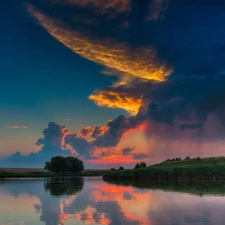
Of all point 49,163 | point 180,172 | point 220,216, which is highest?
point 49,163

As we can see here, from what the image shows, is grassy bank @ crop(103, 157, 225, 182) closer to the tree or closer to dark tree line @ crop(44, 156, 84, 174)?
dark tree line @ crop(44, 156, 84, 174)

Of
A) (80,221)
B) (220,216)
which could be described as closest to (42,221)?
(80,221)

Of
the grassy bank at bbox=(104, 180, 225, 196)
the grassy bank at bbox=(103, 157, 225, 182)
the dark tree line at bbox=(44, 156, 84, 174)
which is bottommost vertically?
the grassy bank at bbox=(104, 180, 225, 196)

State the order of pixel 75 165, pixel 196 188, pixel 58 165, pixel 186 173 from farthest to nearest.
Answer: pixel 75 165 < pixel 58 165 < pixel 186 173 < pixel 196 188

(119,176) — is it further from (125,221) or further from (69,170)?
(69,170)

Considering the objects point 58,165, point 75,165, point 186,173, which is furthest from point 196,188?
point 75,165

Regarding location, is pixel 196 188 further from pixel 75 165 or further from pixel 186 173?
pixel 75 165

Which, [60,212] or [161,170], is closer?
[60,212]

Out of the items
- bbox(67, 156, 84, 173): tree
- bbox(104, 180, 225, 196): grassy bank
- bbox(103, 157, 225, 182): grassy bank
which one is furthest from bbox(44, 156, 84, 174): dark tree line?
→ bbox(104, 180, 225, 196): grassy bank

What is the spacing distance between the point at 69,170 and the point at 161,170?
111 m

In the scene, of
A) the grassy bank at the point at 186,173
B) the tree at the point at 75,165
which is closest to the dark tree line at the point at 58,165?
the tree at the point at 75,165

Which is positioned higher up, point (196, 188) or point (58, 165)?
point (58, 165)

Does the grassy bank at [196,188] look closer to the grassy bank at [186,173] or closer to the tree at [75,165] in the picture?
the grassy bank at [186,173]

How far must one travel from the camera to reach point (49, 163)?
502 ft
